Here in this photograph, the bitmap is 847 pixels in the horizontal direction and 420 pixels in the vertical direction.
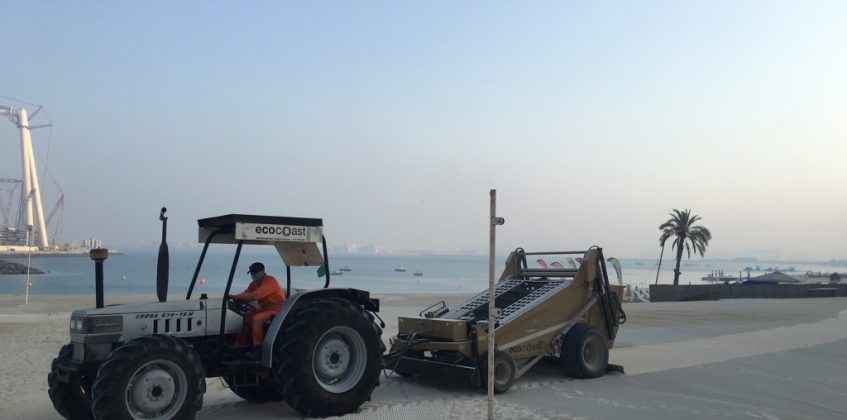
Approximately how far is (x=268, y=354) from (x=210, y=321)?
2.89 feet

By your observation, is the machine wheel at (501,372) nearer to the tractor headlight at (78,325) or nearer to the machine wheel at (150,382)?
the machine wheel at (150,382)

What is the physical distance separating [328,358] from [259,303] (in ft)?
3.45

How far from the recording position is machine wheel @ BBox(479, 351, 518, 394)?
896 cm

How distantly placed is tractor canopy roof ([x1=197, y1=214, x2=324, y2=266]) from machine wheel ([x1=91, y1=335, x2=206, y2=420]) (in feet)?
4.90

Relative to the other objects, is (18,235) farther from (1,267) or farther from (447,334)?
(447,334)

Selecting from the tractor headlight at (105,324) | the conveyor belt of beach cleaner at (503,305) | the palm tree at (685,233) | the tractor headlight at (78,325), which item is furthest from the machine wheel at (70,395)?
the palm tree at (685,233)

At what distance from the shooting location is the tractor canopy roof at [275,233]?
776cm

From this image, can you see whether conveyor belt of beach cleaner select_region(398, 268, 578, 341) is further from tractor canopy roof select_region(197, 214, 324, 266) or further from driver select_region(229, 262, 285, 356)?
driver select_region(229, 262, 285, 356)

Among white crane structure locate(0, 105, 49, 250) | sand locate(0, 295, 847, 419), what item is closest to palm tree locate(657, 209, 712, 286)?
sand locate(0, 295, 847, 419)

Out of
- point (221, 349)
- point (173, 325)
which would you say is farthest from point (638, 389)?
point (173, 325)

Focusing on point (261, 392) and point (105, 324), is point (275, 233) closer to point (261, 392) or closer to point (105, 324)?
point (105, 324)

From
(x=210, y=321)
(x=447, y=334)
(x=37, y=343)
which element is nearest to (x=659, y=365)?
(x=447, y=334)

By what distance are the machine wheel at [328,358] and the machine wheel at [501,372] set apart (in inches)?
56.9

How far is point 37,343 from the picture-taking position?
15281 mm
